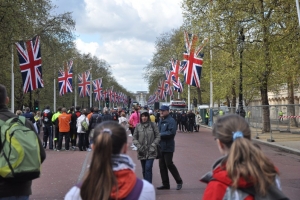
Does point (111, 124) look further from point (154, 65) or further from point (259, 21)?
point (154, 65)

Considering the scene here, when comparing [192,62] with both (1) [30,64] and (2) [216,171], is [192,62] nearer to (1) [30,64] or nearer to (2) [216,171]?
(1) [30,64]

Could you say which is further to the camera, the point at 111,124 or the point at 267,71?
the point at 267,71

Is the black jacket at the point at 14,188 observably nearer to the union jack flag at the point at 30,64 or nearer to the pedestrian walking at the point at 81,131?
the pedestrian walking at the point at 81,131

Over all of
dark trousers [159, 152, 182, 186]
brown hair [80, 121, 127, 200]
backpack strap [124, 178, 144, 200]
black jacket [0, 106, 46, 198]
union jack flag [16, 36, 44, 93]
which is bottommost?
dark trousers [159, 152, 182, 186]

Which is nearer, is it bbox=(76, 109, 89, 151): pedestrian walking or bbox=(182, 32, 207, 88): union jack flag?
bbox=(76, 109, 89, 151): pedestrian walking

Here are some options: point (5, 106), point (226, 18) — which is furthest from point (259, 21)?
point (5, 106)

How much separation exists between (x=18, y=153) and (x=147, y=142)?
16.7 feet

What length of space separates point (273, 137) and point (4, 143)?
22.1 m

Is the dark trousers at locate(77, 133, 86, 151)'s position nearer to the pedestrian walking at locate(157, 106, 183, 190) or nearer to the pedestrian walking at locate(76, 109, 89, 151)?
the pedestrian walking at locate(76, 109, 89, 151)

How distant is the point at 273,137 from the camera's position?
24531 millimetres

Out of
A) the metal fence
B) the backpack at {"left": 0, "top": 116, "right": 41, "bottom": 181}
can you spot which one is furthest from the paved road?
the backpack at {"left": 0, "top": 116, "right": 41, "bottom": 181}

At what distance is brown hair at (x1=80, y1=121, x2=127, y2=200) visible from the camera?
2840mm

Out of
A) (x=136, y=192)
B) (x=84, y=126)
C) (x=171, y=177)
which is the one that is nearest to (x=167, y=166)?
(x=171, y=177)

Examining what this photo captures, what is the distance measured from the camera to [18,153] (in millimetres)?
3768
